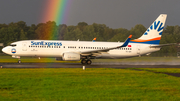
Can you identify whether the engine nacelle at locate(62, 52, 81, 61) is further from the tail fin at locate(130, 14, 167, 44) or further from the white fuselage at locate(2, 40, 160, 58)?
the tail fin at locate(130, 14, 167, 44)

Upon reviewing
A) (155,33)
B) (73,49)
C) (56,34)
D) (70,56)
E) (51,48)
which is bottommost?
(70,56)

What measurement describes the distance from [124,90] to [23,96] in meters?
5.15

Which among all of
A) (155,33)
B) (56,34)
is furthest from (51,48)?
(56,34)

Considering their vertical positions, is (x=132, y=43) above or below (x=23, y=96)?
above

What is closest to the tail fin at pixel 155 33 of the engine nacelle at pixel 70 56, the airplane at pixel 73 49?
the airplane at pixel 73 49

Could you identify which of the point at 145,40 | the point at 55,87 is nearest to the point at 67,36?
the point at 145,40

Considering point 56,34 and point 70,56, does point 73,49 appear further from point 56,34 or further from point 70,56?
point 56,34

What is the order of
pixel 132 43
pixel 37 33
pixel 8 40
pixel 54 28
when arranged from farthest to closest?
pixel 54 28 → pixel 37 33 → pixel 8 40 → pixel 132 43

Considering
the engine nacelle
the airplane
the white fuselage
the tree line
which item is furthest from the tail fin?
the tree line

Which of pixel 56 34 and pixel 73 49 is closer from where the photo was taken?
pixel 73 49

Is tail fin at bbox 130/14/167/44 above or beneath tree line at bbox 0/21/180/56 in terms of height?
beneath

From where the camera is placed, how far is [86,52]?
109 ft

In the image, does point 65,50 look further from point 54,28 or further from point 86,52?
point 54,28

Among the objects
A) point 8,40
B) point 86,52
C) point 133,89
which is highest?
point 8,40
